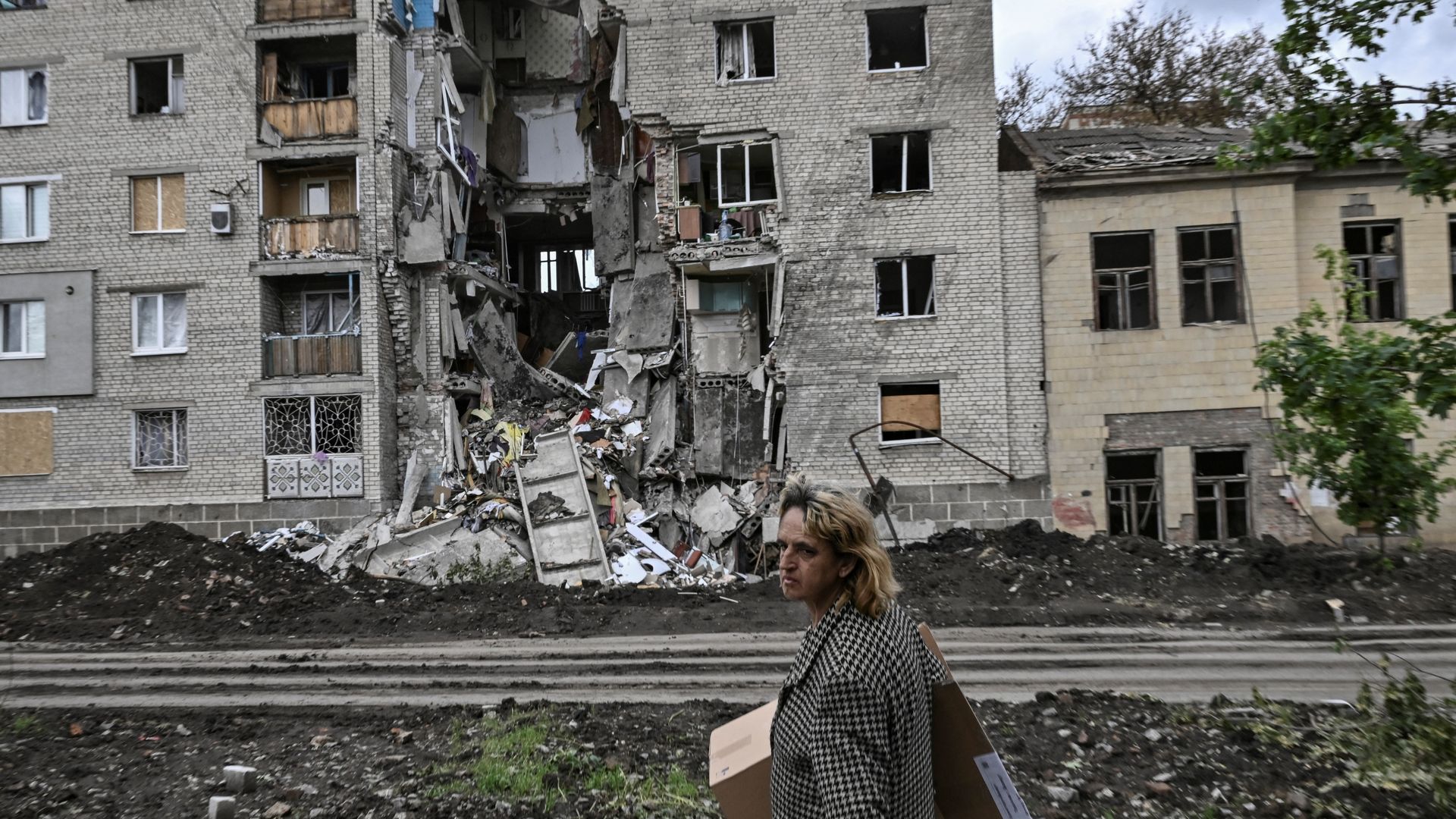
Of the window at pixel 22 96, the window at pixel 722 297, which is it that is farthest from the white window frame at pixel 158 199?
the window at pixel 722 297

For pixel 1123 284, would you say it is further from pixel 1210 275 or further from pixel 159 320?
pixel 159 320

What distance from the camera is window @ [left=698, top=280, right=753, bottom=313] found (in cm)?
1978

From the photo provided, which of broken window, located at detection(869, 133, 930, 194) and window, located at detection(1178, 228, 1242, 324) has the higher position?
broken window, located at detection(869, 133, 930, 194)

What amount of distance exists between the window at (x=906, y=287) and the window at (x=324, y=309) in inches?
467

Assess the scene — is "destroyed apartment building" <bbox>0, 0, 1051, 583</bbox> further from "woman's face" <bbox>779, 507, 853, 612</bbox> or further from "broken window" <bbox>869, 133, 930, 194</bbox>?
"woman's face" <bbox>779, 507, 853, 612</bbox>

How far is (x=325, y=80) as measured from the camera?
22.0 meters

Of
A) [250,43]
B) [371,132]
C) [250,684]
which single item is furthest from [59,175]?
[250,684]

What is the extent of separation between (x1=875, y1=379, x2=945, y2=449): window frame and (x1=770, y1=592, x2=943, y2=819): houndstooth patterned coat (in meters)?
15.6

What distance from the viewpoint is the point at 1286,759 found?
19.3 ft

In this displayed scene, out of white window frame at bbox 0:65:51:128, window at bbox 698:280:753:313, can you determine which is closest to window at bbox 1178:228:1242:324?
window at bbox 698:280:753:313

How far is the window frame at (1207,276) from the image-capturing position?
17406 millimetres

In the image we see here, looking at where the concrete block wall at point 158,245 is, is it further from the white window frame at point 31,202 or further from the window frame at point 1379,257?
the window frame at point 1379,257

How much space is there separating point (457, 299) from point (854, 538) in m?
→ 21.2

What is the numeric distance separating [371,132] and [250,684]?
44.2 ft
